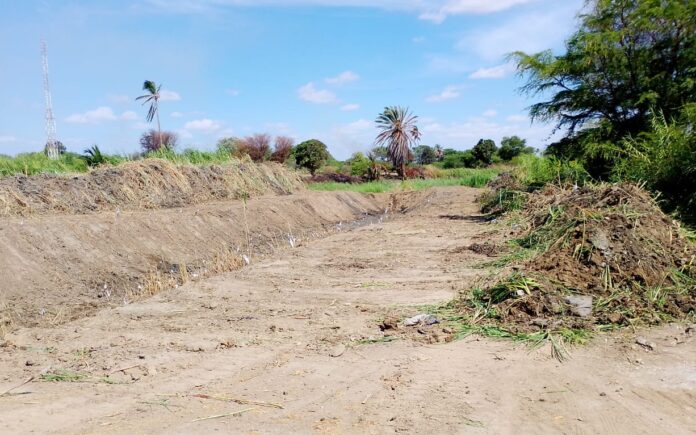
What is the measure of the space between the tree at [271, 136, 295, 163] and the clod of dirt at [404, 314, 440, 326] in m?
35.6

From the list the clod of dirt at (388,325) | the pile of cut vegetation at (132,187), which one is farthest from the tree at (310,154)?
the clod of dirt at (388,325)

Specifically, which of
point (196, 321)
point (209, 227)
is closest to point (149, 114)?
Result: point (209, 227)

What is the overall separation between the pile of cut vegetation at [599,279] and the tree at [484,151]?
48.3 m

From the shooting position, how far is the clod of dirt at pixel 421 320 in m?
6.07

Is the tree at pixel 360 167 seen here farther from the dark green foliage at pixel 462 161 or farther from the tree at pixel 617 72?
the tree at pixel 617 72

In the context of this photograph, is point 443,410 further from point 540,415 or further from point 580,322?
point 580,322

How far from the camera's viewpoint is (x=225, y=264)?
1055cm

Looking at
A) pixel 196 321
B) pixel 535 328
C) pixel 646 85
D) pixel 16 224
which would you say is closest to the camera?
pixel 535 328

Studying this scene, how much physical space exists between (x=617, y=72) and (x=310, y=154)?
108 feet

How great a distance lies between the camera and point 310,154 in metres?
46.2

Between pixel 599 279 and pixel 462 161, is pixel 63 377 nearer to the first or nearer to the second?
pixel 599 279

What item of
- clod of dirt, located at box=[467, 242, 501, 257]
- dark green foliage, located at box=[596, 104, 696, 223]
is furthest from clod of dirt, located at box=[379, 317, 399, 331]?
dark green foliage, located at box=[596, 104, 696, 223]

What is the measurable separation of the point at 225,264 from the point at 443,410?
7139mm

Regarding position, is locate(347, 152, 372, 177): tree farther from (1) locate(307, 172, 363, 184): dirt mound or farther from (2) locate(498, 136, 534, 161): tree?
(2) locate(498, 136, 534, 161): tree
